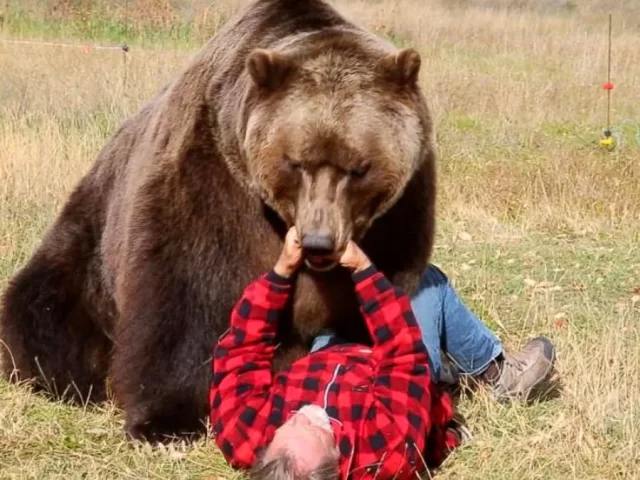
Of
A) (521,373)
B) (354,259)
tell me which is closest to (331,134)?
(354,259)

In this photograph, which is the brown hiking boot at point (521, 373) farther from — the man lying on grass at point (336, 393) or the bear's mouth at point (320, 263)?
the bear's mouth at point (320, 263)

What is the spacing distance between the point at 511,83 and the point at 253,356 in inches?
372

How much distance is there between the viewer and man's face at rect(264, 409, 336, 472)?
3119mm

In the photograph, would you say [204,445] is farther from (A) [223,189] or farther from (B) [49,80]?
(B) [49,80]

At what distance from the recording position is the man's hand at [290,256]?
3559 millimetres

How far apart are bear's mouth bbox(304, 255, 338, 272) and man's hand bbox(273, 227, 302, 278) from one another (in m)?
0.04

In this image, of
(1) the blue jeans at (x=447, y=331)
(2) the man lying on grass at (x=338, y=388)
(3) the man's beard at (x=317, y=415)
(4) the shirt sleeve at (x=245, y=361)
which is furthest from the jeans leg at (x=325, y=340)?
(3) the man's beard at (x=317, y=415)

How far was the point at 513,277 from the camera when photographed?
6.02 meters

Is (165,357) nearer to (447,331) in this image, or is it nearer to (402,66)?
(447,331)

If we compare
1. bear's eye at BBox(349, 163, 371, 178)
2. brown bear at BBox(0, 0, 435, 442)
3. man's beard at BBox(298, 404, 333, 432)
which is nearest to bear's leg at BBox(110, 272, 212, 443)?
brown bear at BBox(0, 0, 435, 442)

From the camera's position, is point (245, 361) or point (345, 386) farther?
point (245, 361)

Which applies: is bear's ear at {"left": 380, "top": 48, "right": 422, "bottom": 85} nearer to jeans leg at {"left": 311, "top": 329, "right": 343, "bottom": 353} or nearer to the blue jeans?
the blue jeans

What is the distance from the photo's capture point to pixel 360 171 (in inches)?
136

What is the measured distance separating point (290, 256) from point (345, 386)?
48 cm
